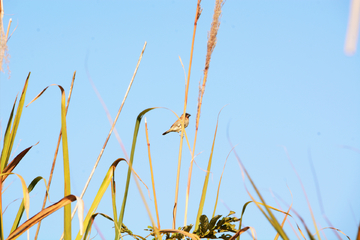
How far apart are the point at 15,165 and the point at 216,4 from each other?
4.28ft

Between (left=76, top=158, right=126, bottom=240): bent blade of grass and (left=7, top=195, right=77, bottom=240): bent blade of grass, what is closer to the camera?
(left=7, top=195, right=77, bottom=240): bent blade of grass

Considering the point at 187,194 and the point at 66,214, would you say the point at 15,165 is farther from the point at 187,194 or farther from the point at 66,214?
the point at 187,194

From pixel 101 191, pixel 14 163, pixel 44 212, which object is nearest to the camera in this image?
pixel 44 212

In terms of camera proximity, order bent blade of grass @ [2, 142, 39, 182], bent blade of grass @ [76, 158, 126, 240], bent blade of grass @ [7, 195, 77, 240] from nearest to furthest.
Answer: bent blade of grass @ [7, 195, 77, 240]
bent blade of grass @ [76, 158, 126, 240]
bent blade of grass @ [2, 142, 39, 182]

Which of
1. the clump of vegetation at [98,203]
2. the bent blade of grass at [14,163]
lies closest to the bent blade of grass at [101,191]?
the clump of vegetation at [98,203]

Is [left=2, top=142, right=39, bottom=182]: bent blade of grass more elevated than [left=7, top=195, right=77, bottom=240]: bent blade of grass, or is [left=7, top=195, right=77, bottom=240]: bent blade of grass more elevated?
[left=2, top=142, right=39, bottom=182]: bent blade of grass

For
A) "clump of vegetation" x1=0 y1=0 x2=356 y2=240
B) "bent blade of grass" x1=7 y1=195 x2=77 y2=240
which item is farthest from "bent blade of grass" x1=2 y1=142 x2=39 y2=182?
"bent blade of grass" x1=7 y1=195 x2=77 y2=240

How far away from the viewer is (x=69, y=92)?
1683mm

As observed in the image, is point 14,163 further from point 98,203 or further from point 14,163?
point 98,203

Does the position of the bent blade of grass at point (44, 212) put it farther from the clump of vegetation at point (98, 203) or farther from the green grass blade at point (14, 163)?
the green grass blade at point (14, 163)

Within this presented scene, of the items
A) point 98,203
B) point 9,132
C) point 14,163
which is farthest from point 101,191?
point 9,132

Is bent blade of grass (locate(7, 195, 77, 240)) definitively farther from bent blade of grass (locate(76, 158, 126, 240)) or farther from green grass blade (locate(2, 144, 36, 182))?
green grass blade (locate(2, 144, 36, 182))

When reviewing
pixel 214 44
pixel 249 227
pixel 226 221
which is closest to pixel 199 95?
pixel 214 44

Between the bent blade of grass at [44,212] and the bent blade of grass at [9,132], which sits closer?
the bent blade of grass at [44,212]
